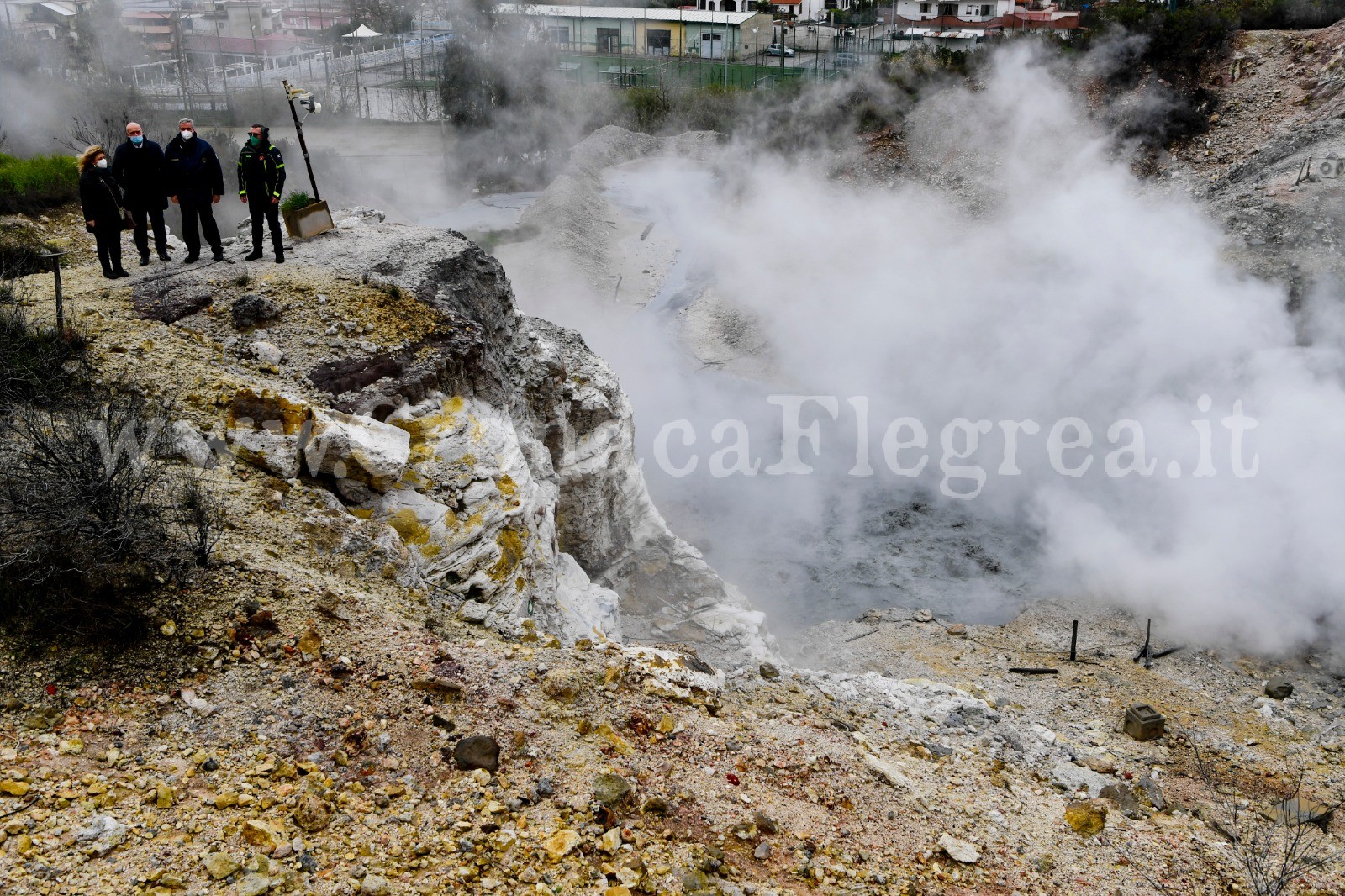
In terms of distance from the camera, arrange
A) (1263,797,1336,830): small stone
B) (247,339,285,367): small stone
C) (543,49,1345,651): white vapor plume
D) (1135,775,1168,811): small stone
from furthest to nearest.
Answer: (543,49,1345,651): white vapor plume
(247,339,285,367): small stone
(1263,797,1336,830): small stone
(1135,775,1168,811): small stone

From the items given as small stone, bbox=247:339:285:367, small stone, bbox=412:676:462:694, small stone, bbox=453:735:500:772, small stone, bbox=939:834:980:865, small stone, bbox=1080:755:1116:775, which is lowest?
small stone, bbox=1080:755:1116:775

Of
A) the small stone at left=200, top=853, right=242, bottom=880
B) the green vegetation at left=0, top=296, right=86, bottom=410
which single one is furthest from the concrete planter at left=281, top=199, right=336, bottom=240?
the small stone at left=200, top=853, right=242, bottom=880

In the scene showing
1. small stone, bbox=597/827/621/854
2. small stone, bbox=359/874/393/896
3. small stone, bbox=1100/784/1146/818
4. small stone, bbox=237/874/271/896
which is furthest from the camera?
small stone, bbox=1100/784/1146/818

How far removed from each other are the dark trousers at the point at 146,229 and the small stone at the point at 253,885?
6452 mm

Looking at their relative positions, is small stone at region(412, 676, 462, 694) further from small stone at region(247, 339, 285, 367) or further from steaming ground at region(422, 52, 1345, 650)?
steaming ground at region(422, 52, 1345, 650)

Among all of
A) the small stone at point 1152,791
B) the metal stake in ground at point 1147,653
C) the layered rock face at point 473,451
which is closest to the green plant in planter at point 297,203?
the layered rock face at point 473,451

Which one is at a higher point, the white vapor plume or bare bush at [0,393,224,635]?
bare bush at [0,393,224,635]

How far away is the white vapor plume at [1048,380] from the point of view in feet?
37.7

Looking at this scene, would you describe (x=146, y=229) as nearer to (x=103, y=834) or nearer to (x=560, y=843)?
(x=103, y=834)

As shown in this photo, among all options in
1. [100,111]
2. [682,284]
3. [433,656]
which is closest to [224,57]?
[100,111]

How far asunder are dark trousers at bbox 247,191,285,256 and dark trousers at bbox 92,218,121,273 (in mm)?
1070

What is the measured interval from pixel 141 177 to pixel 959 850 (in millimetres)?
7935

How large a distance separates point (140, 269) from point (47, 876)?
251 inches

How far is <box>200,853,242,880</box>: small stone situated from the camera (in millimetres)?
3506
